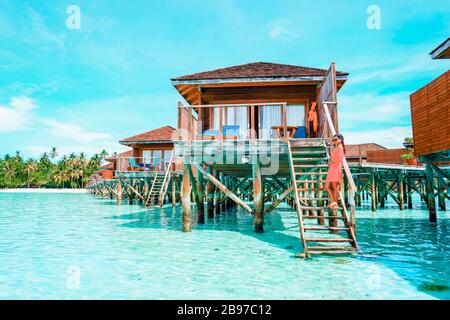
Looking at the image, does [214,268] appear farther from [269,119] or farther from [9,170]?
[9,170]

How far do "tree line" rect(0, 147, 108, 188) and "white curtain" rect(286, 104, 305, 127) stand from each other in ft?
227

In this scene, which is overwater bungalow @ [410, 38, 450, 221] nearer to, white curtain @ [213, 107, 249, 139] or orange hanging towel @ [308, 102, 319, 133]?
orange hanging towel @ [308, 102, 319, 133]

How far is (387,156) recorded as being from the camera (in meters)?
25.1

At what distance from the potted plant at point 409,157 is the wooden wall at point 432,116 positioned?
29.9 ft

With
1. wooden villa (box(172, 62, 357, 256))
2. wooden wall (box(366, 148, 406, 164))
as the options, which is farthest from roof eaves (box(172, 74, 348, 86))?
wooden wall (box(366, 148, 406, 164))

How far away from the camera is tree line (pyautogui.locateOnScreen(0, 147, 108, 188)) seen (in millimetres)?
76438

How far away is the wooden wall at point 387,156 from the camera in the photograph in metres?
24.4

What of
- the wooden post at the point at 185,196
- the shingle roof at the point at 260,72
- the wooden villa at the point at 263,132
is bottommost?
the wooden post at the point at 185,196

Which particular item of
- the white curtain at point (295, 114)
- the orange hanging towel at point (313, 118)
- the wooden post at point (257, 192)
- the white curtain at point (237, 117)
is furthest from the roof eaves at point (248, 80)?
the wooden post at point (257, 192)

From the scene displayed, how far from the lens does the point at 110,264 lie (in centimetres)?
612

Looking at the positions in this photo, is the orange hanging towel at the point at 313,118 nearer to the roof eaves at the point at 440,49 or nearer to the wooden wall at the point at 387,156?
the roof eaves at the point at 440,49
